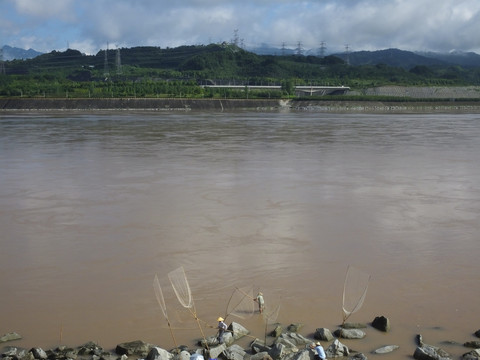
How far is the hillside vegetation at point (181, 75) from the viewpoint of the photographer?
95.6 meters

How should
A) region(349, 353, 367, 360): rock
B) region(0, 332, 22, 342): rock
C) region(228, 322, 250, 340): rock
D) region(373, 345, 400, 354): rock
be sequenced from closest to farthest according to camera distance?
region(349, 353, 367, 360): rock, region(373, 345, 400, 354): rock, region(0, 332, 22, 342): rock, region(228, 322, 250, 340): rock

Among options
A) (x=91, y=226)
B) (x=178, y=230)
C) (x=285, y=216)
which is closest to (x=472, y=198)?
(x=285, y=216)

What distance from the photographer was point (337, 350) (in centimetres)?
761

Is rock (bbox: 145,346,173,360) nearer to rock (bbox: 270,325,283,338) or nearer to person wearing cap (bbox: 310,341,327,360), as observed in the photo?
rock (bbox: 270,325,283,338)

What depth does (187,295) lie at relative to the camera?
9727 millimetres

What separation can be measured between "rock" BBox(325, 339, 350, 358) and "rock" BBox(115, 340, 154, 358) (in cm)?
236

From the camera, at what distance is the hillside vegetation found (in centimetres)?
9556

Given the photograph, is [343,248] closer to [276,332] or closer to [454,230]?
[454,230]

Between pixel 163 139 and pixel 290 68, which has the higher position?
pixel 290 68

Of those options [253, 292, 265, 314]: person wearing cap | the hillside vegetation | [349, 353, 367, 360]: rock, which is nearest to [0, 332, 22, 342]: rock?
[253, 292, 265, 314]: person wearing cap

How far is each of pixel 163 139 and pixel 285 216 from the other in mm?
22409

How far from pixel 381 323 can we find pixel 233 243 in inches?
194

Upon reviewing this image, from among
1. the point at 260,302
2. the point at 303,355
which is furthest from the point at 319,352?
the point at 260,302

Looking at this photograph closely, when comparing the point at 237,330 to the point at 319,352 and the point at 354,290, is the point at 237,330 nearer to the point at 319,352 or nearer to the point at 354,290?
the point at 319,352
